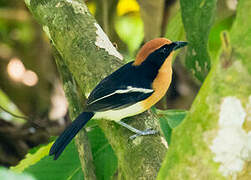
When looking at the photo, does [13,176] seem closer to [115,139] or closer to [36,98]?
[115,139]

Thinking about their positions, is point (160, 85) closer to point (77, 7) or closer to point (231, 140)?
point (77, 7)

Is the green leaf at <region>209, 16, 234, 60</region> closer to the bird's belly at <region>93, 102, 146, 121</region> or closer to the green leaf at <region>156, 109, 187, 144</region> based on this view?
the green leaf at <region>156, 109, 187, 144</region>

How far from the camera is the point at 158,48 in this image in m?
2.47

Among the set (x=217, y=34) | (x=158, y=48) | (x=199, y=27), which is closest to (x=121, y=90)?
(x=158, y=48)

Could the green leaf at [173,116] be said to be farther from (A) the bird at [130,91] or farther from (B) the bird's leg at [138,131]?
(B) the bird's leg at [138,131]

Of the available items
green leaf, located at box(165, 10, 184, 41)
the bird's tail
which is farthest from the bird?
green leaf, located at box(165, 10, 184, 41)

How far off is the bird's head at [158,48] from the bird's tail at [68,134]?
410 millimetres

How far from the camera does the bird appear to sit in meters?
2.17

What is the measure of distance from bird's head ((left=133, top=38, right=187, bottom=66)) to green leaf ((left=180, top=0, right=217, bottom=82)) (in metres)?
0.09

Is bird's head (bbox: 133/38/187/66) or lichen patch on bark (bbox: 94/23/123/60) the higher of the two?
lichen patch on bark (bbox: 94/23/123/60)

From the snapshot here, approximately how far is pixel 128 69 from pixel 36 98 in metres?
2.78

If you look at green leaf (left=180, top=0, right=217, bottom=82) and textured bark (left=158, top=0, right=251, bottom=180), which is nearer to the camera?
textured bark (left=158, top=0, right=251, bottom=180)

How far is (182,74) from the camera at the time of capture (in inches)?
188

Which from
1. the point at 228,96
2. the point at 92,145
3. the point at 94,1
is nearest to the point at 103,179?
the point at 92,145
